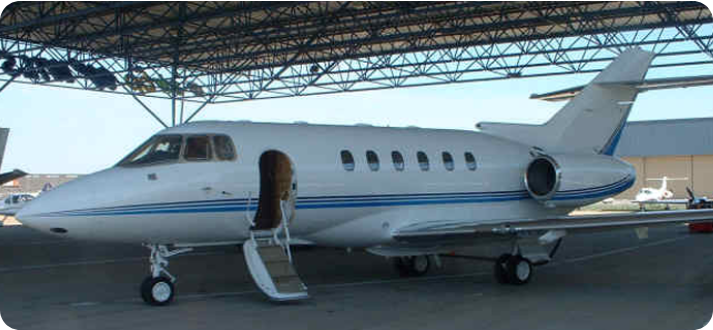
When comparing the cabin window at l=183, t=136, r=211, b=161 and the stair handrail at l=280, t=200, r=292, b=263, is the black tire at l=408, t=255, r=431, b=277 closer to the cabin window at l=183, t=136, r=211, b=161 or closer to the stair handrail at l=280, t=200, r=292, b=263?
the stair handrail at l=280, t=200, r=292, b=263

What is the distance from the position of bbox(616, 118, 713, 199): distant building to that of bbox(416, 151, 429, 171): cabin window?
48560mm

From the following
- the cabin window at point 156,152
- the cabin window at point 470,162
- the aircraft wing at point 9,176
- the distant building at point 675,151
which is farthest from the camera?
the distant building at point 675,151

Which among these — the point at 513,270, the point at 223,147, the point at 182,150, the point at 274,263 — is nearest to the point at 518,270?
the point at 513,270

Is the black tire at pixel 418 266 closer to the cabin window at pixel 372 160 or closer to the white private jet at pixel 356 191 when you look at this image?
the white private jet at pixel 356 191

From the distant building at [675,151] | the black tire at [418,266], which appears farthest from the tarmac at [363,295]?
the distant building at [675,151]

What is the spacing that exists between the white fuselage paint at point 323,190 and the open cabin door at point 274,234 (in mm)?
205

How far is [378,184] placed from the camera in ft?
40.1

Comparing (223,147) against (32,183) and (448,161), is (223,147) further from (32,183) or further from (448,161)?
(32,183)

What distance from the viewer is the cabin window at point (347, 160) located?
11.9 metres

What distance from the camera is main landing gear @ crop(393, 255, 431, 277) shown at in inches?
552

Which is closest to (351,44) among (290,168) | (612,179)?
(612,179)

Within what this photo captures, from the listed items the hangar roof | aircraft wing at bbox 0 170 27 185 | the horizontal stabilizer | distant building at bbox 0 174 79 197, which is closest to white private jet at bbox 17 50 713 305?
the horizontal stabilizer

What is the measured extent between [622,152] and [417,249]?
5040cm

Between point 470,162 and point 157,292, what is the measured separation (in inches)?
252
